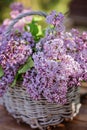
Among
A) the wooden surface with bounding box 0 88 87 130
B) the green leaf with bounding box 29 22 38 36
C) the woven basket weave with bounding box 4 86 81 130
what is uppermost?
the green leaf with bounding box 29 22 38 36

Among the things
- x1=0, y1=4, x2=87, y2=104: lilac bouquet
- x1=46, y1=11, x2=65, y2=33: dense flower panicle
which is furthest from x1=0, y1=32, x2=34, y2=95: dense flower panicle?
x1=46, y1=11, x2=65, y2=33: dense flower panicle

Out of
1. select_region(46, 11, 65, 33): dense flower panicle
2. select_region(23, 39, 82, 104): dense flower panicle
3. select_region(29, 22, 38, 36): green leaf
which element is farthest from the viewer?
select_region(29, 22, 38, 36): green leaf

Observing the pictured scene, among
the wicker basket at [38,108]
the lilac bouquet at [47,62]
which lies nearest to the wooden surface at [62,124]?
the wicker basket at [38,108]

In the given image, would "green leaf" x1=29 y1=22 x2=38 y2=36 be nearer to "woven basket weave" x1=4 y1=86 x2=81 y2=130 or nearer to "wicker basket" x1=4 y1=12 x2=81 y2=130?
"wicker basket" x1=4 y1=12 x2=81 y2=130

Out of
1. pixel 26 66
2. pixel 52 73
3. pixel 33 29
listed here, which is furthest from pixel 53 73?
pixel 33 29

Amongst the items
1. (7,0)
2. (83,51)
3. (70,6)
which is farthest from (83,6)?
(83,51)

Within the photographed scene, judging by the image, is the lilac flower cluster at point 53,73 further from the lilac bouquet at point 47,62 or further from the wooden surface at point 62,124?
the wooden surface at point 62,124

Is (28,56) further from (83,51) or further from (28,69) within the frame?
(83,51)
